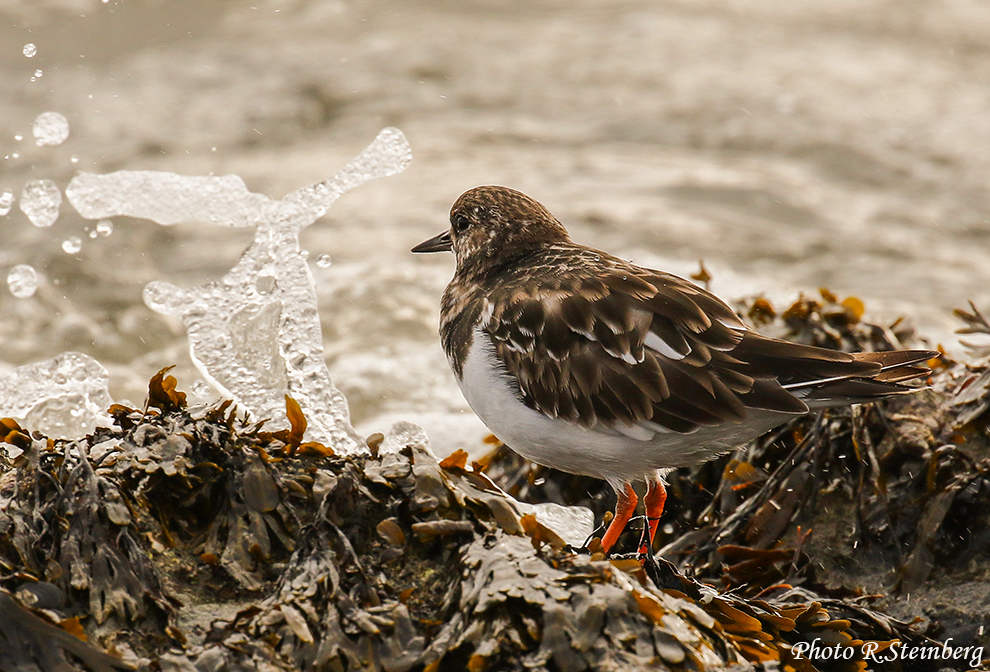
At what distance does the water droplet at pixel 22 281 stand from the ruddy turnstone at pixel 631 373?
5.20 m

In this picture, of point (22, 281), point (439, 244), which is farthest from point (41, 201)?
point (439, 244)

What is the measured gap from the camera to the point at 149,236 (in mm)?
8086

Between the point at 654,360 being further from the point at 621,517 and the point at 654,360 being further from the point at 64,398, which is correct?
the point at 64,398

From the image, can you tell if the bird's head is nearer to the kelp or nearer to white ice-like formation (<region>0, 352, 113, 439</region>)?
the kelp

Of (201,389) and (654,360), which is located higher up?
(654,360)

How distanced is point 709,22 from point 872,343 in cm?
810

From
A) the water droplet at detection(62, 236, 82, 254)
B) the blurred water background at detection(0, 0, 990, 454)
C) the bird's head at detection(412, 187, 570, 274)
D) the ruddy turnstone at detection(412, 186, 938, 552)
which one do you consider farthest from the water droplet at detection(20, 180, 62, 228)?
the ruddy turnstone at detection(412, 186, 938, 552)

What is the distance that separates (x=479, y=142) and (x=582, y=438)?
6853 millimetres

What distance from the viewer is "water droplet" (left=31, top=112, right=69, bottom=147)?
8789 mm


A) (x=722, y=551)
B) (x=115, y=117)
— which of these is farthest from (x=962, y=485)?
(x=115, y=117)

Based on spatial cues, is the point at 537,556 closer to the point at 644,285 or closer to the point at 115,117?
the point at 644,285

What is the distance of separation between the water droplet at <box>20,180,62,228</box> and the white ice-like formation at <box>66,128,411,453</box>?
6.61 feet

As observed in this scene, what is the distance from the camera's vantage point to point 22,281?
736 centimetres

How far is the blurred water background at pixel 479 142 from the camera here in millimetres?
7352
